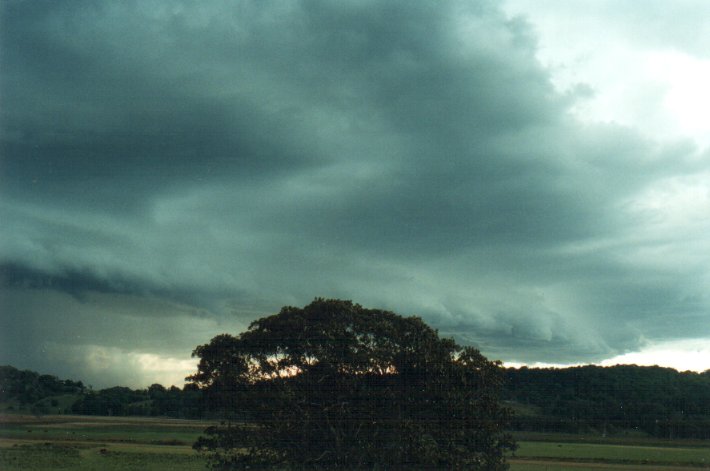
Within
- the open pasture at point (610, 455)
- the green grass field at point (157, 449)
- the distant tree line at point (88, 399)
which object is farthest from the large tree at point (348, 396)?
the open pasture at point (610, 455)

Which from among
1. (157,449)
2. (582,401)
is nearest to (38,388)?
(157,449)

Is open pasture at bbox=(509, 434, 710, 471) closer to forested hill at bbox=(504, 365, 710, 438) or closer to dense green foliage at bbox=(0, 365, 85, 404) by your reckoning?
forested hill at bbox=(504, 365, 710, 438)

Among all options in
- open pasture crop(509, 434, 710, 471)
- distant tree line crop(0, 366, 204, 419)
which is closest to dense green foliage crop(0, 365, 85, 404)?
distant tree line crop(0, 366, 204, 419)

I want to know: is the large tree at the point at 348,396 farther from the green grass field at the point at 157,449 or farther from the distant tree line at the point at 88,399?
the green grass field at the point at 157,449

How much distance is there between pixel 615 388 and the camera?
33.6 metres

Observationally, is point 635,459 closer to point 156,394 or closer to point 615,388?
point 615,388

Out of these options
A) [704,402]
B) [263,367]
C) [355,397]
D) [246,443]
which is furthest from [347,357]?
[704,402]

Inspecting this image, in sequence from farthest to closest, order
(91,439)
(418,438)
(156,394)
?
(91,439)
(156,394)
(418,438)

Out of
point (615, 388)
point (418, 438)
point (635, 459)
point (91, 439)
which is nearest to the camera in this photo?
point (418, 438)

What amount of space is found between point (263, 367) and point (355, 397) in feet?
8.77

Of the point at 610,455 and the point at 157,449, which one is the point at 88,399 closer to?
the point at 157,449

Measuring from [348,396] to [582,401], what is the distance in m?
23.5

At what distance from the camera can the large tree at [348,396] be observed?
15.6m

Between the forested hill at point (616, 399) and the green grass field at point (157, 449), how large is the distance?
2289 mm
